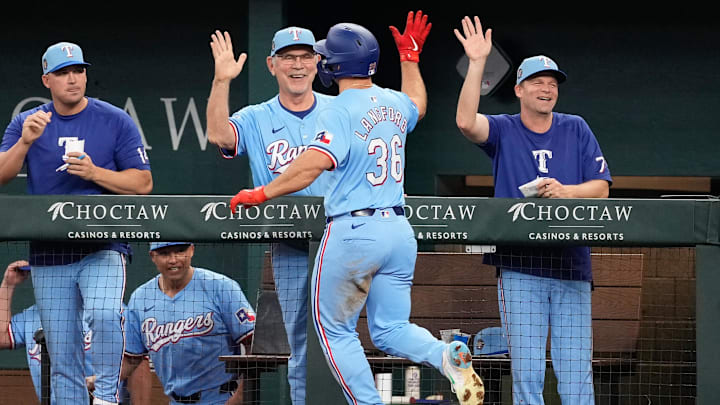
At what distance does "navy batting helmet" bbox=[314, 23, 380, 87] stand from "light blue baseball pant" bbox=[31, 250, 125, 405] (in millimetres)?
1337

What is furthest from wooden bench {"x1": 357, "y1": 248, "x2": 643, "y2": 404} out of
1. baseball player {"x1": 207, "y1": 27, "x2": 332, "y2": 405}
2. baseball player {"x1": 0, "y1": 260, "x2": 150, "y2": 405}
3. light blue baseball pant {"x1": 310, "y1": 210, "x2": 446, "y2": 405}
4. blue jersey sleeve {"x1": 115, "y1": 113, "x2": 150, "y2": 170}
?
blue jersey sleeve {"x1": 115, "y1": 113, "x2": 150, "y2": 170}

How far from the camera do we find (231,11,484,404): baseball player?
404 centimetres

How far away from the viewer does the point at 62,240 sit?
175 inches

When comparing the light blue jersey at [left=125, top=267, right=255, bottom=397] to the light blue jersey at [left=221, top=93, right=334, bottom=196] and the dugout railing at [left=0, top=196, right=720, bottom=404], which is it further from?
the dugout railing at [left=0, top=196, right=720, bottom=404]

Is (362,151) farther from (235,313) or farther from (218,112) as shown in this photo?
(235,313)

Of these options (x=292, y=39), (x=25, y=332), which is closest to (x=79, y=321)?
(x=25, y=332)

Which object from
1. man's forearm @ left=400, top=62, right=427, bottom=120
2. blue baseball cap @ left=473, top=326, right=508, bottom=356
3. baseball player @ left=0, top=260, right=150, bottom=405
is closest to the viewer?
man's forearm @ left=400, top=62, right=427, bottom=120

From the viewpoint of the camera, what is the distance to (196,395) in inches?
218

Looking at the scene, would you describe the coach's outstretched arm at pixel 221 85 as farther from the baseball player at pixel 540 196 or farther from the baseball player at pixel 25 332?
the baseball player at pixel 25 332

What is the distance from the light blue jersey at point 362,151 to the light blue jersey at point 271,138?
1.84 ft

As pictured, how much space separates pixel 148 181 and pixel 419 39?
4.46ft

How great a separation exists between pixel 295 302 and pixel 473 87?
3.84 feet

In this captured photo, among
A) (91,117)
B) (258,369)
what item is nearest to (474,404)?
(258,369)

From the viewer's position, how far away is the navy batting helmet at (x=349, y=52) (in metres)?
4.14
